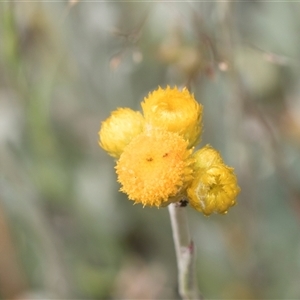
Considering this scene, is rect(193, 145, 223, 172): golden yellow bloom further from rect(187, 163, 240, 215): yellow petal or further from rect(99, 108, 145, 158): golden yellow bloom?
rect(99, 108, 145, 158): golden yellow bloom

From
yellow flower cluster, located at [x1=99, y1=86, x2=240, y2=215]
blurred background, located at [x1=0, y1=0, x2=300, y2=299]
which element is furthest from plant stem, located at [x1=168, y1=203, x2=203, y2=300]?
blurred background, located at [x1=0, y1=0, x2=300, y2=299]

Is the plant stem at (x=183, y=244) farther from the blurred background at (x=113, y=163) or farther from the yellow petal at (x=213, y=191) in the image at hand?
the blurred background at (x=113, y=163)

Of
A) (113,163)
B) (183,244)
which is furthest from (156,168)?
(113,163)

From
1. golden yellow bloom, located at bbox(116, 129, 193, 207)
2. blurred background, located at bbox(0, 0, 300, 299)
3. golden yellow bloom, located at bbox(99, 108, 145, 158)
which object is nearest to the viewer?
golden yellow bloom, located at bbox(116, 129, 193, 207)

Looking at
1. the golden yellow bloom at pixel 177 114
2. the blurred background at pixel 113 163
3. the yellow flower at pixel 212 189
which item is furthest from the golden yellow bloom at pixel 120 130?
the blurred background at pixel 113 163

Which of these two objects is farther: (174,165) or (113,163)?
(113,163)

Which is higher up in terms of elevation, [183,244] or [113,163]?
[113,163]

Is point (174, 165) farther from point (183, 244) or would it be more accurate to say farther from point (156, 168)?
point (183, 244)
